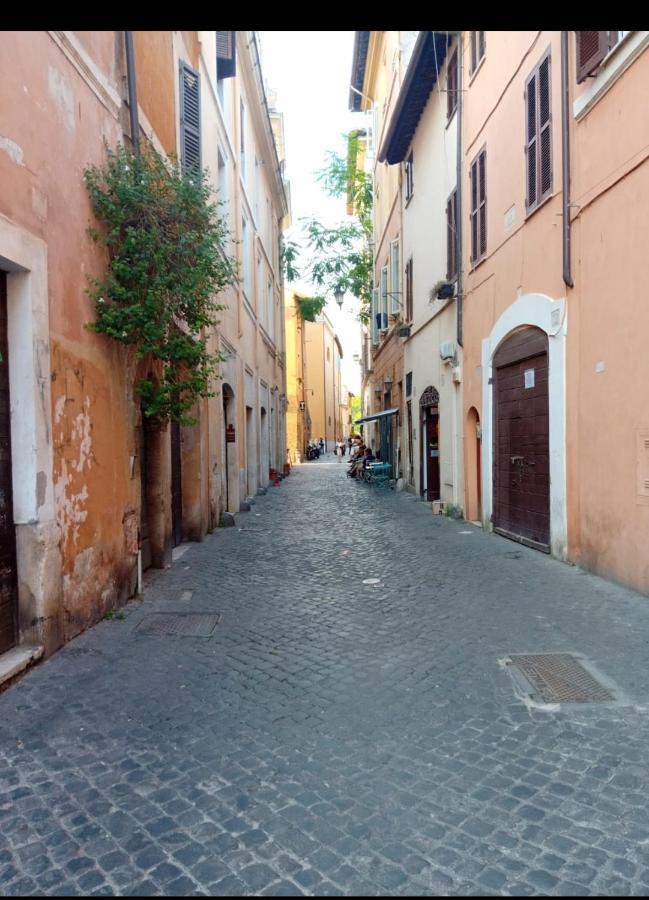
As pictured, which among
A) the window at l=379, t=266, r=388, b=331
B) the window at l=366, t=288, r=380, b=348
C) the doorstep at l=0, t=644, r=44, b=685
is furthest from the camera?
the window at l=366, t=288, r=380, b=348

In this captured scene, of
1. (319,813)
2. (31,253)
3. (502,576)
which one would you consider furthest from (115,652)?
(502,576)

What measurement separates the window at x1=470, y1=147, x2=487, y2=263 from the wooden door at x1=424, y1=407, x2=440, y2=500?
4.73 m

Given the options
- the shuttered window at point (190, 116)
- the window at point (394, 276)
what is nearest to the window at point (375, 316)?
the window at point (394, 276)

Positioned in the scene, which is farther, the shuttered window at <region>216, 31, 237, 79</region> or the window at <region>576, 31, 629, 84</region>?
the shuttered window at <region>216, 31, 237, 79</region>

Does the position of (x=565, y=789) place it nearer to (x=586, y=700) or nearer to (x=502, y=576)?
(x=586, y=700)

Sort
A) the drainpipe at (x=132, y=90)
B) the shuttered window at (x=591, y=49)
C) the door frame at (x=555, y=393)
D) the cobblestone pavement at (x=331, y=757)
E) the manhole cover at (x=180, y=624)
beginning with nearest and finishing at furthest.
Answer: the cobblestone pavement at (x=331, y=757), the manhole cover at (x=180, y=624), the drainpipe at (x=132, y=90), the shuttered window at (x=591, y=49), the door frame at (x=555, y=393)

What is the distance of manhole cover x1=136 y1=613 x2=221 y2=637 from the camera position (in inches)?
202

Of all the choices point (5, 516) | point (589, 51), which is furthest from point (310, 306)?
point (5, 516)

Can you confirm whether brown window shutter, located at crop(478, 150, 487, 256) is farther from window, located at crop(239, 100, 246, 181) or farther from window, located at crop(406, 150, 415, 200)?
window, located at crop(239, 100, 246, 181)

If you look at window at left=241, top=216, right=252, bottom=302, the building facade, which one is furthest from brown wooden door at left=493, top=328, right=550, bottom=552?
window at left=241, top=216, right=252, bottom=302

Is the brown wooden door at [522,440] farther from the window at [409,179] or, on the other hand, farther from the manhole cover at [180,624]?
the window at [409,179]

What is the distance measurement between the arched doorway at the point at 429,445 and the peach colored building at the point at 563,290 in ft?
12.5

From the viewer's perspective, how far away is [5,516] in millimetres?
4215

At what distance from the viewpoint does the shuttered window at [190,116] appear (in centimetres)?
912
